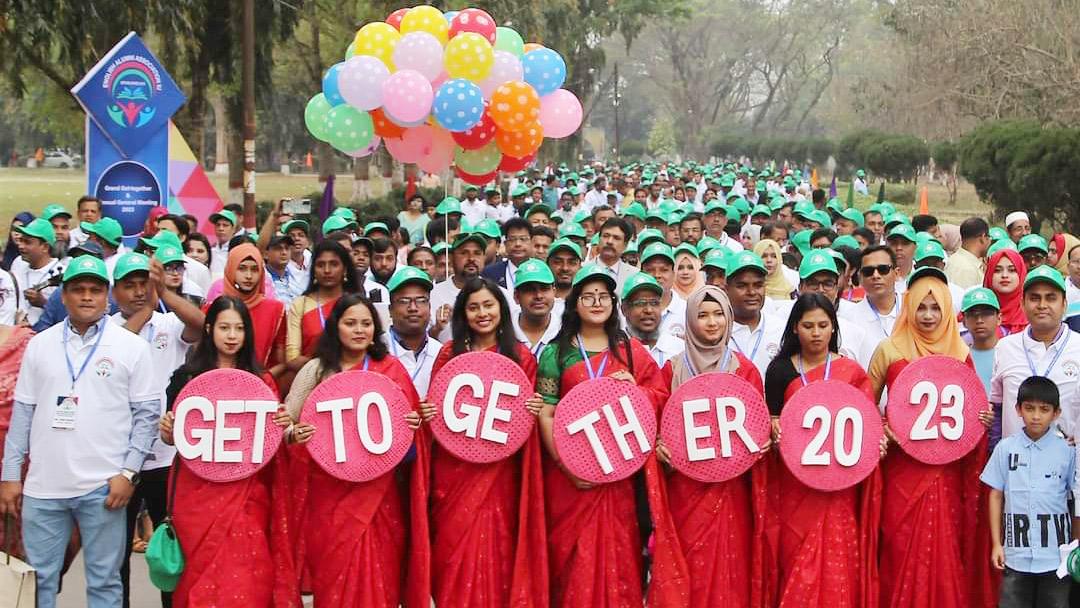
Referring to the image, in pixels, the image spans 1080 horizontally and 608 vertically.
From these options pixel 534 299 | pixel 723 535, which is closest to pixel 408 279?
pixel 534 299

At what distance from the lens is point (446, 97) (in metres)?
9.73

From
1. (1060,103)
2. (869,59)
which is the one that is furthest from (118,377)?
(869,59)

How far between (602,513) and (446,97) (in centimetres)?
510

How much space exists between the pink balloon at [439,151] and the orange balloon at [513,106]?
1.99 ft

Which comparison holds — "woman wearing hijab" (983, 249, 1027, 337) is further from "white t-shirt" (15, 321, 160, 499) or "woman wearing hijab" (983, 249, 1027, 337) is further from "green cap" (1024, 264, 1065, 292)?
"white t-shirt" (15, 321, 160, 499)

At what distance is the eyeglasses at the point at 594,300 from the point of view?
5.52 meters

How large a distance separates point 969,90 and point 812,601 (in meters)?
30.8

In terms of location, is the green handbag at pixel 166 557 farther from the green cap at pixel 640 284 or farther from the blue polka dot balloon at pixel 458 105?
the blue polka dot balloon at pixel 458 105

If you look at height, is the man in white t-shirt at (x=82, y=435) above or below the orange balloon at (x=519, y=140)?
below

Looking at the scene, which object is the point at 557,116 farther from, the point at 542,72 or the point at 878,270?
the point at 878,270

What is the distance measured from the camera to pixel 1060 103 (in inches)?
1047

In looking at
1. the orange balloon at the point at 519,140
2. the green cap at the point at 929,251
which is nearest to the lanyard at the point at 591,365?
the green cap at the point at 929,251

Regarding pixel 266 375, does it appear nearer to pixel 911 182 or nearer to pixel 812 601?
pixel 812 601

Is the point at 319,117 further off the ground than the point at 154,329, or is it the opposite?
the point at 319,117
